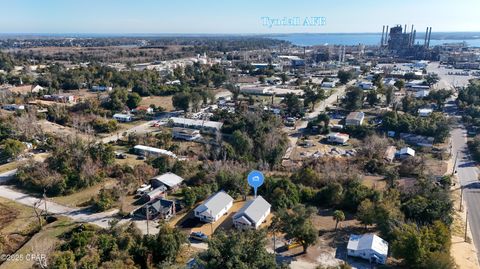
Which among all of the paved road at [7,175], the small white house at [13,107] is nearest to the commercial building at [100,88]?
the small white house at [13,107]

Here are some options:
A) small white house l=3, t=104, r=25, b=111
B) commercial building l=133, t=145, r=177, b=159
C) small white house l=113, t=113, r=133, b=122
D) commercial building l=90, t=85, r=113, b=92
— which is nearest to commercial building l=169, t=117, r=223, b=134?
small white house l=113, t=113, r=133, b=122

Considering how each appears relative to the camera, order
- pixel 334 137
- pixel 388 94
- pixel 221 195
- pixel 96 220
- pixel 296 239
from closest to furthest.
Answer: pixel 296 239 → pixel 96 220 → pixel 221 195 → pixel 334 137 → pixel 388 94

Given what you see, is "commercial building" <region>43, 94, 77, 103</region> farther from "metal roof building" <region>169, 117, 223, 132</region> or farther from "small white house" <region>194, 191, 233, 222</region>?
"small white house" <region>194, 191, 233, 222</region>

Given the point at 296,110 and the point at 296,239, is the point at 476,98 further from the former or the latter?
the point at 296,239

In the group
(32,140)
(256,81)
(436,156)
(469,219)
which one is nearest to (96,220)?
(32,140)

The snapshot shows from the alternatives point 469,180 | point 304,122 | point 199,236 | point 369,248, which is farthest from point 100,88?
point 369,248

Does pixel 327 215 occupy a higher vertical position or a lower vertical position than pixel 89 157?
lower

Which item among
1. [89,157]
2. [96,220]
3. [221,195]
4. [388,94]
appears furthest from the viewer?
[388,94]
